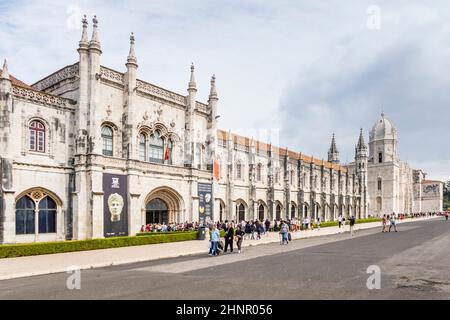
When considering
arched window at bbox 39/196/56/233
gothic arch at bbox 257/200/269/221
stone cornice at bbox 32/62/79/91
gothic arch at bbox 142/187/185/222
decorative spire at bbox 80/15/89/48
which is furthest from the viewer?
gothic arch at bbox 257/200/269/221

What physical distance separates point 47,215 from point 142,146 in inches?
339

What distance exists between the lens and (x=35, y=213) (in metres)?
23.2

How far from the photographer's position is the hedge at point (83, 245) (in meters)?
17.9

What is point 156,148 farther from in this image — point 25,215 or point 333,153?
point 333,153

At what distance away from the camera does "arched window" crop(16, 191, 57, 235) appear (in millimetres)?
22453

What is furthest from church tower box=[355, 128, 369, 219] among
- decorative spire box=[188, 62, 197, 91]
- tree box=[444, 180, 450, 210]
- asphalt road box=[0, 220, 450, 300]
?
tree box=[444, 180, 450, 210]

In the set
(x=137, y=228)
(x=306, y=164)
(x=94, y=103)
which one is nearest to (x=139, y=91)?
(x=94, y=103)

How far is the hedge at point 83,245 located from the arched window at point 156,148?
23.0 feet

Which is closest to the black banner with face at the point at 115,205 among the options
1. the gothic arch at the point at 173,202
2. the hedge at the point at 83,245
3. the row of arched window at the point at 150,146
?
the row of arched window at the point at 150,146

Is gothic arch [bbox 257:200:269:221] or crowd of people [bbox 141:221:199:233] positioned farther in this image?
gothic arch [bbox 257:200:269:221]

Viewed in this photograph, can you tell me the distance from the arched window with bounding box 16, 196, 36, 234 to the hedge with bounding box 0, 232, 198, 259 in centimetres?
455

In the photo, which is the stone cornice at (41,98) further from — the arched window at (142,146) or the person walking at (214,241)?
the person walking at (214,241)

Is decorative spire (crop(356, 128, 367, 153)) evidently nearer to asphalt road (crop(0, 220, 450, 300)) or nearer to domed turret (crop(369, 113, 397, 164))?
domed turret (crop(369, 113, 397, 164))

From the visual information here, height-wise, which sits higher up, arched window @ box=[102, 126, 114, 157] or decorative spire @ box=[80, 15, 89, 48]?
decorative spire @ box=[80, 15, 89, 48]
